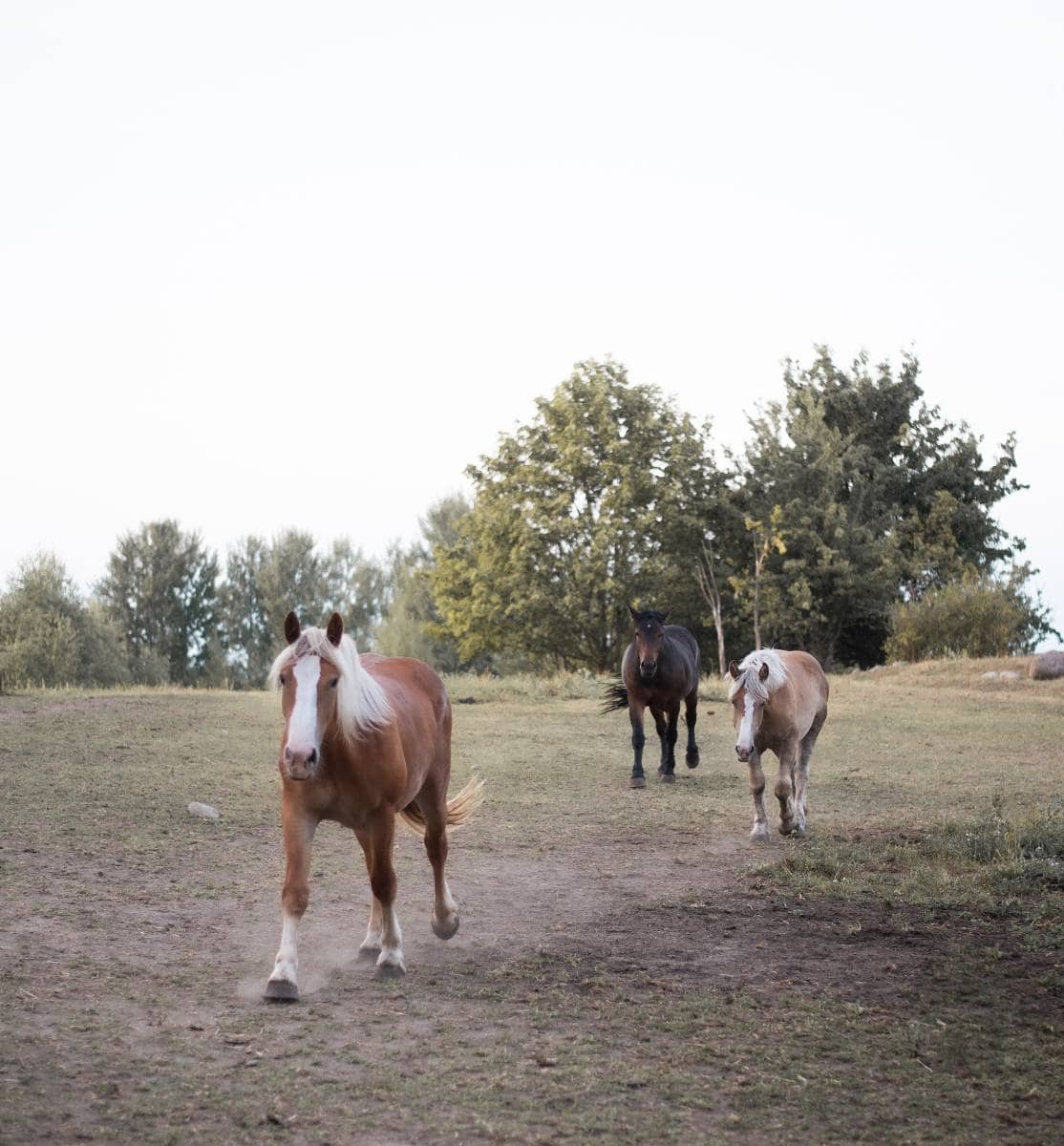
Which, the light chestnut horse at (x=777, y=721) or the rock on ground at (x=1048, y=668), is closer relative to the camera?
the light chestnut horse at (x=777, y=721)

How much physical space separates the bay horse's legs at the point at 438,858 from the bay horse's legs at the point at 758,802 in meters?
3.54

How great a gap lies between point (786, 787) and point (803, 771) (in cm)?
82

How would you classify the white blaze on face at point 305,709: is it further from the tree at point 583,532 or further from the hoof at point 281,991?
the tree at point 583,532

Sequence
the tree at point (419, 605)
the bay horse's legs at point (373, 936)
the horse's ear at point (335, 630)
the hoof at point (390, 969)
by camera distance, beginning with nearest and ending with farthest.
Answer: the horse's ear at point (335, 630), the hoof at point (390, 969), the bay horse's legs at point (373, 936), the tree at point (419, 605)

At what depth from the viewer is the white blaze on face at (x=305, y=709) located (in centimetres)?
539

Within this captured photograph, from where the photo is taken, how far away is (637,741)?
13.4 meters

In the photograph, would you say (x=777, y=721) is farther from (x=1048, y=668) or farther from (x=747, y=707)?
(x=1048, y=668)

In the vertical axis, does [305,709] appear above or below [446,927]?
above

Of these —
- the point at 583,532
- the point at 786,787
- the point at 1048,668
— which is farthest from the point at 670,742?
the point at 583,532

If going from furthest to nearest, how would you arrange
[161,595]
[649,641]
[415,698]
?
[161,595] → [649,641] → [415,698]

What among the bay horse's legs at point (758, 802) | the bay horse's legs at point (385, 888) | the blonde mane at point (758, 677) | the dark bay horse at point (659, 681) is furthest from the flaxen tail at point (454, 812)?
the dark bay horse at point (659, 681)

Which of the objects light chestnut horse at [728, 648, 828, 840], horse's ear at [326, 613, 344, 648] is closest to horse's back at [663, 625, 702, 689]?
light chestnut horse at [728, 648, 828, 840]

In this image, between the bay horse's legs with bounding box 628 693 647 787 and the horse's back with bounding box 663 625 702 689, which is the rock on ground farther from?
the bay horse's legs with bounding box 628 693 647 787

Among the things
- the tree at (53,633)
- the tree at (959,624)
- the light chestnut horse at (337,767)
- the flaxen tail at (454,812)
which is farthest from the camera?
the tree at (53,633)
